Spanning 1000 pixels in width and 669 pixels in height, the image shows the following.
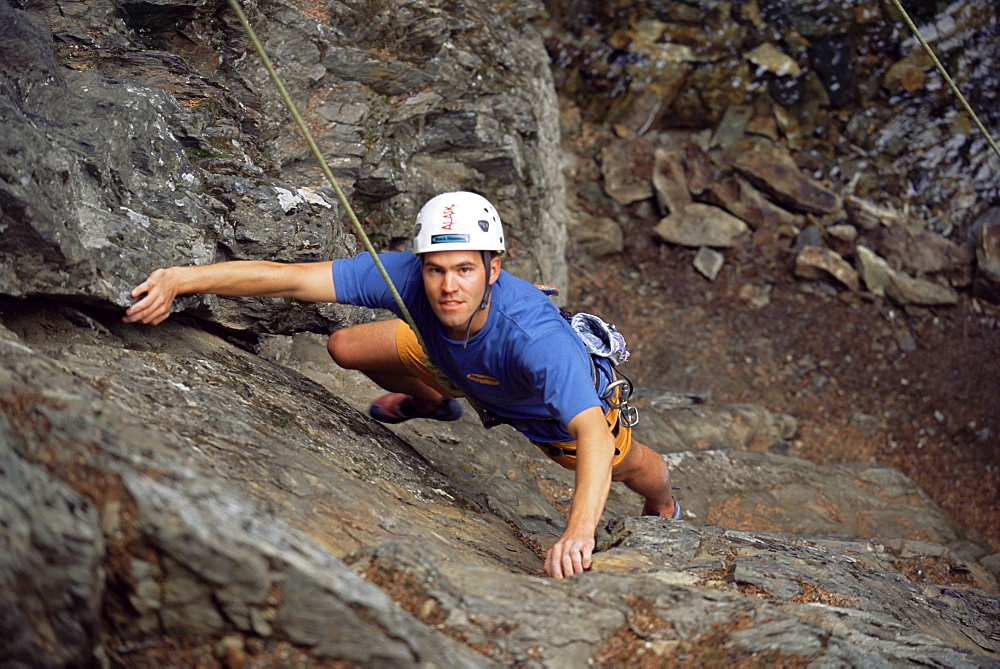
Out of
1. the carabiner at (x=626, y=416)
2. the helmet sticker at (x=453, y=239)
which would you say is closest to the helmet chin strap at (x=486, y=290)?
the helmet sticker at (x=453, y=239)

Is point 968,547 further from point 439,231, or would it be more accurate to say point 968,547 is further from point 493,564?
point 439,231

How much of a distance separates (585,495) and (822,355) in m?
8.63

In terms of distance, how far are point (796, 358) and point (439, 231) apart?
336 inches

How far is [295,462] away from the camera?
147 inches

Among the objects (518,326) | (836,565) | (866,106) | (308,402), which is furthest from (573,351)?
(866,106)

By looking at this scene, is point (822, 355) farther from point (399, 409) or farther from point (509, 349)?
point (509, 349)

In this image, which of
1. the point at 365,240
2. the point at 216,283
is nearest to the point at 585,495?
the point at 365,240

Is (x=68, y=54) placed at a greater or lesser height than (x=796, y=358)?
greater

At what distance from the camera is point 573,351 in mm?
3969

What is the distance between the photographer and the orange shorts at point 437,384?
485cm

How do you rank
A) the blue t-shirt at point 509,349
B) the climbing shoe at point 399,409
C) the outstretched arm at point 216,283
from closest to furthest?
the blue t-shirt at point 509,349 < the outstretched arm at point 216,283 < the climbing shoe at point 399,409

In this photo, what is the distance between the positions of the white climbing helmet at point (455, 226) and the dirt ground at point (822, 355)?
6176 millimetres

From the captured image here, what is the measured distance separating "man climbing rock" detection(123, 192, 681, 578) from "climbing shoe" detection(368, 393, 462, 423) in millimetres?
645

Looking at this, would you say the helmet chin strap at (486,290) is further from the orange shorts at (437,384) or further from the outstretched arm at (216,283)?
the outstretched arm at (216,283)
